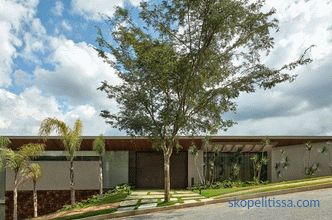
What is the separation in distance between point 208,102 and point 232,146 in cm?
1604

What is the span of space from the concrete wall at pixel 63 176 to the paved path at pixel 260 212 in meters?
18.2

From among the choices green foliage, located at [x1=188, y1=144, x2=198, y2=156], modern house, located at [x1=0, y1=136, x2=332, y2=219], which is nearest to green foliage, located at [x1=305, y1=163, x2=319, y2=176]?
modern house, located at [x1=0, y1=136, x2=332, y2=219]

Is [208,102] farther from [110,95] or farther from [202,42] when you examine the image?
[110,95]

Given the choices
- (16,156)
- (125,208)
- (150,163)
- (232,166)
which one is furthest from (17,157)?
(232,166)

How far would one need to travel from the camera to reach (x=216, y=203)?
19656 mm

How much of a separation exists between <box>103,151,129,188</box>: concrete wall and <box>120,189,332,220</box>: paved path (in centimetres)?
1836

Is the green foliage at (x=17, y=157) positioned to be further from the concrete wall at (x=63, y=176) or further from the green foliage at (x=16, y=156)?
the concrete wall at (x=63, y=176)

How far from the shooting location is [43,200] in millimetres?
34656

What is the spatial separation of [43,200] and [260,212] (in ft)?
76.1

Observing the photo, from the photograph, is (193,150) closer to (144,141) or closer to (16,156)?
(144,141)

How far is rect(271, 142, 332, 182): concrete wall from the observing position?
111ft

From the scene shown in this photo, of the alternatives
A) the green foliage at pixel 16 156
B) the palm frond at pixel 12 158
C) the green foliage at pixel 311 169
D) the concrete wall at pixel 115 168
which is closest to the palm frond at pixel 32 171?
the green foliage at pixel 16 156

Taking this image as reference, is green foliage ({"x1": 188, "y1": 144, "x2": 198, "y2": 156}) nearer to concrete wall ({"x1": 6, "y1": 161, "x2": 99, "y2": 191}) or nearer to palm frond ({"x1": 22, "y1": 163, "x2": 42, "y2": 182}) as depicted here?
concrete wall ({"x1": 6, "y1": 161, "x2": 99, "y2": 191})

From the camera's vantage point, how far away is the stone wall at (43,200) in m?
33.9
